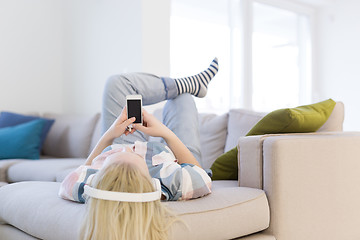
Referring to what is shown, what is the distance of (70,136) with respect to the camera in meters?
3.64

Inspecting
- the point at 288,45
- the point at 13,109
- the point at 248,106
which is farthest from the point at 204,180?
the point at 288,45

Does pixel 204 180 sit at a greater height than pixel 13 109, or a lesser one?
lesser

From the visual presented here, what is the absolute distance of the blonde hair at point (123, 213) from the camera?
4.10 ft

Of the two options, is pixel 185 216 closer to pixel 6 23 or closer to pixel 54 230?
pixel 54 230

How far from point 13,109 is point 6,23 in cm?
79

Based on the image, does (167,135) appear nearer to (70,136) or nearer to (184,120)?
(184,120)

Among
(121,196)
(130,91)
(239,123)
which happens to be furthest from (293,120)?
(121,196)

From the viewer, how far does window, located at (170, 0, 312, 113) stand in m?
4.76

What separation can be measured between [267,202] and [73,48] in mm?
3232

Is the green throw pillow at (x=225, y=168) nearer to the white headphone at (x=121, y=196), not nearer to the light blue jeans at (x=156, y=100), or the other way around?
the light blue jeans at (x=156, y=100)

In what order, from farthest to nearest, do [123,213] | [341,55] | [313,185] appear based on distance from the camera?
[341,55]
[313,185]
[123,213]

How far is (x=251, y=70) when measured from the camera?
5340 millimetres

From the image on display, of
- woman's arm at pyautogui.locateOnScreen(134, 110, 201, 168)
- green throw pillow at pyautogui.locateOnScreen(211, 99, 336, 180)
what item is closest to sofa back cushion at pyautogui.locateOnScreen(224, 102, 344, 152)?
green throw pillow at pyautogui.locateOnScreen(211, 99, 336, 180)

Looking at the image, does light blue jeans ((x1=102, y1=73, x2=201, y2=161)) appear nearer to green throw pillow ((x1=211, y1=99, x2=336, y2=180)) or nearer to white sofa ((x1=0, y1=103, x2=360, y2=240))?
green throw pillow ((x1=211, y1=99, x2=336, y2=180))
